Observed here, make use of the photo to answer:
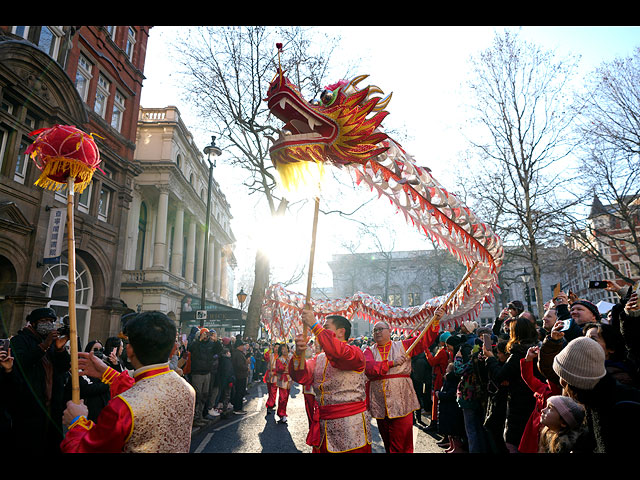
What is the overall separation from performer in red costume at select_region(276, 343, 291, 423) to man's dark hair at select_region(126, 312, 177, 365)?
6.55 meters

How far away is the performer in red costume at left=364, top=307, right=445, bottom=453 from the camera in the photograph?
4366mm

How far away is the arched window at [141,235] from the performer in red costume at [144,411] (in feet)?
82.8

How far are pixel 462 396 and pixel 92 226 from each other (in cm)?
1525

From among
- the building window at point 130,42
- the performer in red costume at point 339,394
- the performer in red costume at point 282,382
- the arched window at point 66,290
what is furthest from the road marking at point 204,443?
the building window at point 130,42

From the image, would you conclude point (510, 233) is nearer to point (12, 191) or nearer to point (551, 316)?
point (551, 316)

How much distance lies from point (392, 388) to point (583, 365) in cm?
274

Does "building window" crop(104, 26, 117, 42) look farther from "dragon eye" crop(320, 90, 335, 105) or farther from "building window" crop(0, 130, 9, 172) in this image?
"dragon eye" crop(320, 90, 335, 105)

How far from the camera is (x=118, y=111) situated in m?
18.6

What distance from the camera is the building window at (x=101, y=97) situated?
56.0 feet

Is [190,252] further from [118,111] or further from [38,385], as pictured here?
[38,385]

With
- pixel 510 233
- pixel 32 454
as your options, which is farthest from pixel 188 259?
pixel 32 454

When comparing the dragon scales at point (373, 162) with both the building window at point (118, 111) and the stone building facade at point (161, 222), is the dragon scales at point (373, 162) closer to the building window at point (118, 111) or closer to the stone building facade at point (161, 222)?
the building window at point (118, 111)

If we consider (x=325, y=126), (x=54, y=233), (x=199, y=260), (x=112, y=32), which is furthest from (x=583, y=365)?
Answer: (x=199, y=260)

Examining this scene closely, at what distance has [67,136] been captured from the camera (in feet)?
9.66
